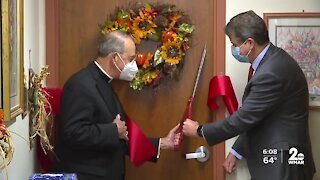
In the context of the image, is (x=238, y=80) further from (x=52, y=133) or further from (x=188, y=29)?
(x=52, y=133)

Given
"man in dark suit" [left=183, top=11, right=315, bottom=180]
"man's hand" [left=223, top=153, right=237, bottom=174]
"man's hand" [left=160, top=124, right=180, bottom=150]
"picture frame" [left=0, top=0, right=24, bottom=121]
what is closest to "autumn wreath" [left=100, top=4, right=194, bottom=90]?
"man's hand" [left=160, top=124, right=180, bottom=150]

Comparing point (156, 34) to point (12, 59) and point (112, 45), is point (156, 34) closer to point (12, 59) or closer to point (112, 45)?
point (112, 45)

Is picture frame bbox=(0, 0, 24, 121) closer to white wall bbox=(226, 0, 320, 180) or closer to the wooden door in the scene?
the wooden door

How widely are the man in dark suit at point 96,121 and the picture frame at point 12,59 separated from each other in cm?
36

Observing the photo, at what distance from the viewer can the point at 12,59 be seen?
170 cm

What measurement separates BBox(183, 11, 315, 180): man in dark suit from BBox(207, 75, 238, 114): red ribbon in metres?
0.37

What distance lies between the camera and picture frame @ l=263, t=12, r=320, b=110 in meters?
2.69

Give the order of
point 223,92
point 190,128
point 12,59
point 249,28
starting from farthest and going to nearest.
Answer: point 223,92 → point 190,128 → point 249,28 → point 12,59

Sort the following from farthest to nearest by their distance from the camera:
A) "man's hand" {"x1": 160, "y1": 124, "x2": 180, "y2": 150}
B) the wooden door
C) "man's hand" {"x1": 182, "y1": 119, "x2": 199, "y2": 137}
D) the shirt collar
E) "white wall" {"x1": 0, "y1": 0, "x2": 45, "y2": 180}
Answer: the wooden door, "man's hand" {"x1": 160, "y1": 124, "x2": 180, "y2": 150}, "man's hand" {"x1": 182, "y1": 119, "x2": 199, "y2": 137}, the shirt collar, "white wall" {"x1": 0, "y1": 0, "x2": 45, "y2": 180}

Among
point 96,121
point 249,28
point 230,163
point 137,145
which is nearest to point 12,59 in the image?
point 96,121

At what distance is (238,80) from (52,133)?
42.7 inches

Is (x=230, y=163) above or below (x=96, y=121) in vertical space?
below

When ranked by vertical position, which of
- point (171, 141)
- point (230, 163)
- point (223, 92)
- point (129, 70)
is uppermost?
point (129, 70)

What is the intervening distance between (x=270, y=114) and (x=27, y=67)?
1.13 meters
